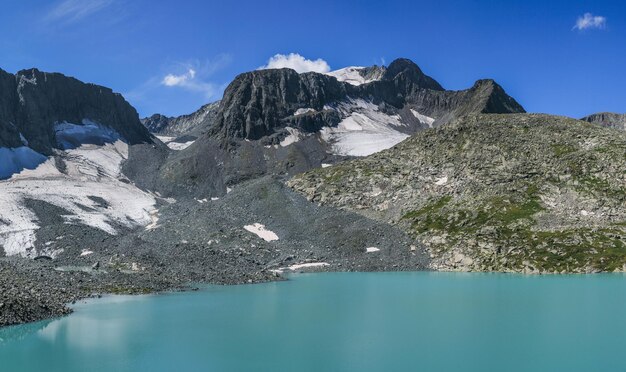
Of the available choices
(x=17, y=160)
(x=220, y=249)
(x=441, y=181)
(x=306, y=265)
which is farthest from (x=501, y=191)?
(x=17, y=160)

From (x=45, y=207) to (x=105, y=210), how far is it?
52.7 ft

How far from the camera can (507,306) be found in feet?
160

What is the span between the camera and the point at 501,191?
353 ft

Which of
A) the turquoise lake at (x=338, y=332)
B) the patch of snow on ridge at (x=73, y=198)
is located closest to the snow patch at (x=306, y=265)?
the turquoise lake at (x=338, y=332)

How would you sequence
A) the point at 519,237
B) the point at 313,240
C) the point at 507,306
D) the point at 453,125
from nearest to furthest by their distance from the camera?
the point at 507,306, the point at 519,237, the point at 313,240, the point at 453,125

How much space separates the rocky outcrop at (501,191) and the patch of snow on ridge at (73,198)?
156ft

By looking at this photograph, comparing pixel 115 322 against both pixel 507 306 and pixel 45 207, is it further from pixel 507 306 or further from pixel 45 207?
pixel 45 207

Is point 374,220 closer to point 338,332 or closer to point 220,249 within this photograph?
point 220,249

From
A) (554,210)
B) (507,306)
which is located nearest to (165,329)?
(507,306)

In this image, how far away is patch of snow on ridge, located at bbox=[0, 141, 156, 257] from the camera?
4525 inches

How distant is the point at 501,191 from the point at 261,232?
49.6 metres

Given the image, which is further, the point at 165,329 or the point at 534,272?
the point at 534,272

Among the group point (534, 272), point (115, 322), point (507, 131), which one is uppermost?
point (507, 131)

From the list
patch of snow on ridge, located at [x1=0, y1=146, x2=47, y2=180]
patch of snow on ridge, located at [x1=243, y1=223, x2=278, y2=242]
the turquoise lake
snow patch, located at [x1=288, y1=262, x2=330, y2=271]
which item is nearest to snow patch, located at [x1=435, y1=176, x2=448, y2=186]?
snow patch, located at [x1=288, y1=262, x2=330, y2=271]
